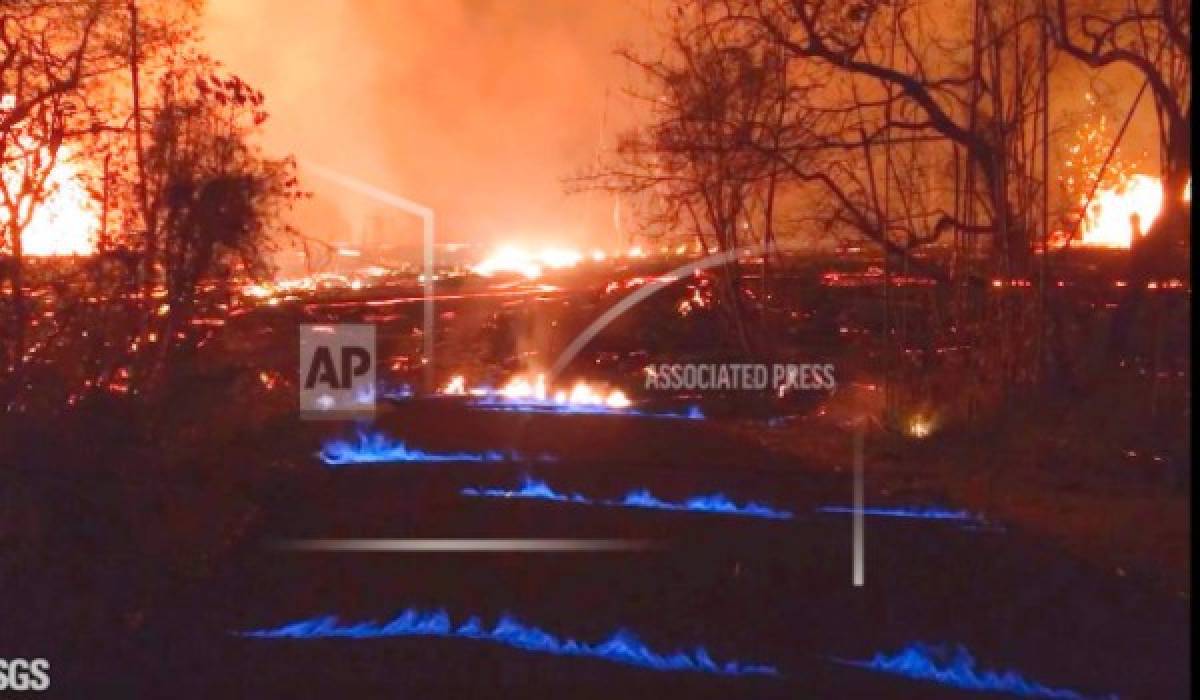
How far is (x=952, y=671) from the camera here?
19.6 feet

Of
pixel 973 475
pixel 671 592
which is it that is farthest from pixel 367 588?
pixel 973 475

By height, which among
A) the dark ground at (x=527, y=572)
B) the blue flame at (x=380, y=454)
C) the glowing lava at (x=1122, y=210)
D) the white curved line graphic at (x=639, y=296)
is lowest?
the dark ground at (x=527, y=572)

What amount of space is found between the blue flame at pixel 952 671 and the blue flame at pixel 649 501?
2250mm

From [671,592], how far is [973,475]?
4435mm

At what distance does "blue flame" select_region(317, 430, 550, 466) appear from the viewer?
977 centimetres

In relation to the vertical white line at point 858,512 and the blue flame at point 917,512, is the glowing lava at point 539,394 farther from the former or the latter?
the blue flame at point 917,512

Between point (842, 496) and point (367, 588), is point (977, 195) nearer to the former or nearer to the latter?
point (842, 496)

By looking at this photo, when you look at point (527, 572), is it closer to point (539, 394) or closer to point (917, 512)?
point (917, 512)

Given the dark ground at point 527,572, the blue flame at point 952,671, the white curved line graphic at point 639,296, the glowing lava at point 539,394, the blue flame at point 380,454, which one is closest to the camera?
the blue flame at point 952,671

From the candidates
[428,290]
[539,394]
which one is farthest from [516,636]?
[428,290]

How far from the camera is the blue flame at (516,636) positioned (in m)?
6.09

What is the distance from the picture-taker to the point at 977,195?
12625 millimetres

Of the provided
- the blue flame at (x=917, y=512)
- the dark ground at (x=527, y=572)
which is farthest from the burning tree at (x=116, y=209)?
the blue flame at (x=917, y=512)

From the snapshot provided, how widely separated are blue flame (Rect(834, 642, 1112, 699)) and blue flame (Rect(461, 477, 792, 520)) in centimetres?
225
